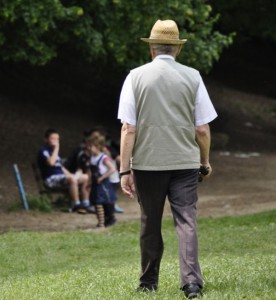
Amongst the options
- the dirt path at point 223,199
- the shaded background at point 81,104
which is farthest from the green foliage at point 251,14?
the dirt path at point 223,199

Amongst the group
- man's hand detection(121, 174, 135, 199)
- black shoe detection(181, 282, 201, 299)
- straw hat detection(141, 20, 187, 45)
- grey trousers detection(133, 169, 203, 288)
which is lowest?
black shoe detection(181, 282, 201, 299)

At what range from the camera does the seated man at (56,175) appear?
17091mm

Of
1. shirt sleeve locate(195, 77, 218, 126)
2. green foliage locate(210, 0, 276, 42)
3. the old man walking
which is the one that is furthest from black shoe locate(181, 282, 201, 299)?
green foliage locate(210, 0, 276, 42)

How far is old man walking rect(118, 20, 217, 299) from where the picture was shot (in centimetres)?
691

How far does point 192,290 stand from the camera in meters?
6.75

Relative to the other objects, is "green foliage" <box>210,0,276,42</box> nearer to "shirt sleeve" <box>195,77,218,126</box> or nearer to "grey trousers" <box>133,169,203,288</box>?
"shirt sleeve" <box>195,77,218,126</box>

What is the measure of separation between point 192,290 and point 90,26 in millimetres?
11411

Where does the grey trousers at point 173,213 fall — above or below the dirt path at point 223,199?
above

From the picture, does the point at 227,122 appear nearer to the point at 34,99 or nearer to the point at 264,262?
the point at 34,99

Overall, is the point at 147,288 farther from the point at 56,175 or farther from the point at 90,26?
the point at 90,26

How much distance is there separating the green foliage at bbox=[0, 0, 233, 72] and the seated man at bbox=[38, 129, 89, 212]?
1481 mm

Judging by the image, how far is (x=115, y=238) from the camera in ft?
43.4

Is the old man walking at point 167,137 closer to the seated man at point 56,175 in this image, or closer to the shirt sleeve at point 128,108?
the shirt sleeve at point 128,108

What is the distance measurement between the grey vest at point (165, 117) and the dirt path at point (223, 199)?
862cm
